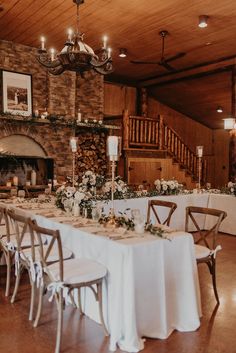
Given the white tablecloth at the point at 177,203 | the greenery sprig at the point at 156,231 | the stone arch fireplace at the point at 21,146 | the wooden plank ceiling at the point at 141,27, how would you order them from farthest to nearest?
the stone arch fireplace at the point at 21,146 < the white tablecloth at the point at 177,203 < the wooden plank ceiling at the point at 141,27 < the greenery sprig at the point at 156,231

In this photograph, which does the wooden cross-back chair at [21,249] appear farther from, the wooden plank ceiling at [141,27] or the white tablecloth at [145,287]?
the wooden plank ceiling at [141,27]

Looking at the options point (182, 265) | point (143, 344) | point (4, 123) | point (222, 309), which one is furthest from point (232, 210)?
point (4, 123)

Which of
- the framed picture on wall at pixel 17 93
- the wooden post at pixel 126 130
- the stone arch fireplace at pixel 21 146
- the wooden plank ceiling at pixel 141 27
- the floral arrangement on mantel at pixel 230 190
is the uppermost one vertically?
the wooden plank ceiling at pixel 141 27

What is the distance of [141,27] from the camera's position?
6.90 meters

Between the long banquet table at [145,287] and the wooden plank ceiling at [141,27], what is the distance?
14.2 feet

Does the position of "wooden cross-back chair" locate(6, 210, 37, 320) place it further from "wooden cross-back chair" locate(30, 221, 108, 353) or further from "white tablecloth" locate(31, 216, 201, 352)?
"white tablecloth" locate(31, 216, 201, 352)

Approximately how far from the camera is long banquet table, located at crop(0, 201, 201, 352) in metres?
2.79

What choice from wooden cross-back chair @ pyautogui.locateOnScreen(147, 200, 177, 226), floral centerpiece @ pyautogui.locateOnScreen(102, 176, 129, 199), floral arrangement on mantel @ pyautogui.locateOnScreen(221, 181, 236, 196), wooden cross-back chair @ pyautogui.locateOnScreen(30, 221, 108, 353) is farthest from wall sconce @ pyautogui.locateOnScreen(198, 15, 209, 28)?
wooden cross-back chair @ pyautogui.locateOnScreen(30, 221, 108, 353)

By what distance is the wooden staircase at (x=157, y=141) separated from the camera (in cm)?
993

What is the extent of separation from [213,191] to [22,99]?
4833mm

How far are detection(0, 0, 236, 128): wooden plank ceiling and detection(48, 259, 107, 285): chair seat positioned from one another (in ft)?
14.5

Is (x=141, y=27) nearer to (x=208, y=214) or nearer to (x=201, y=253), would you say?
(x=208, y=214)

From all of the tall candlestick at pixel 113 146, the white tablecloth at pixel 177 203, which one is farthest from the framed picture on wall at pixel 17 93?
the tall candlestick at pixel 113 146

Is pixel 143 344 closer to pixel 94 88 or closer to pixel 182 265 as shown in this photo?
pixel 182 265
